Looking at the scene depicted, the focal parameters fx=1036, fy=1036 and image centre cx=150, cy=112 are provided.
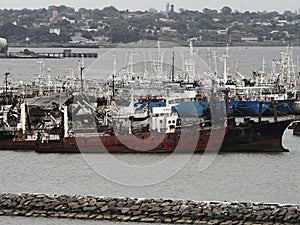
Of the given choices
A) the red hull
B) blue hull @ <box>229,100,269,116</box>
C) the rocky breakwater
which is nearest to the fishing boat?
the red hull

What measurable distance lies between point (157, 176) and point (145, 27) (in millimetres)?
87163

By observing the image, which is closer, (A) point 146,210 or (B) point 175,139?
(A) point 146,210

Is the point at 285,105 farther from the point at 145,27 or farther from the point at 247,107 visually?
the point at 145,27

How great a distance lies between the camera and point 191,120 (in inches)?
858

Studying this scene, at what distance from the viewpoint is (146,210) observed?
13156 millimetres

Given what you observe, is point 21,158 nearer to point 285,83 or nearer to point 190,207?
point 190,207

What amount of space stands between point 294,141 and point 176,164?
4.33 meters

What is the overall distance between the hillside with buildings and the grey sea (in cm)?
6559

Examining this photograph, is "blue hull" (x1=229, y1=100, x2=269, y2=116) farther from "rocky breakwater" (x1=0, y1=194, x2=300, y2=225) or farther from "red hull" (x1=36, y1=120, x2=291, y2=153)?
"rocky breakwater" (x1=0, y1=194, x2=300, y2=225)

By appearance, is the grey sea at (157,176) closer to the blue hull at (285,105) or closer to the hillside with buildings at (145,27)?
the blue hull at (285,105)

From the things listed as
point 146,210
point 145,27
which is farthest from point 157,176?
point 145,27

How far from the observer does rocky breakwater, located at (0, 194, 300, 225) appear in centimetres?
1273

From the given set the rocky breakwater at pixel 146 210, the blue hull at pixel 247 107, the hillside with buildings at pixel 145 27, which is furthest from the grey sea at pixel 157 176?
the hillside with buildings at pixel 145 27

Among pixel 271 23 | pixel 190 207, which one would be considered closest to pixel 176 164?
pixel 190 207
